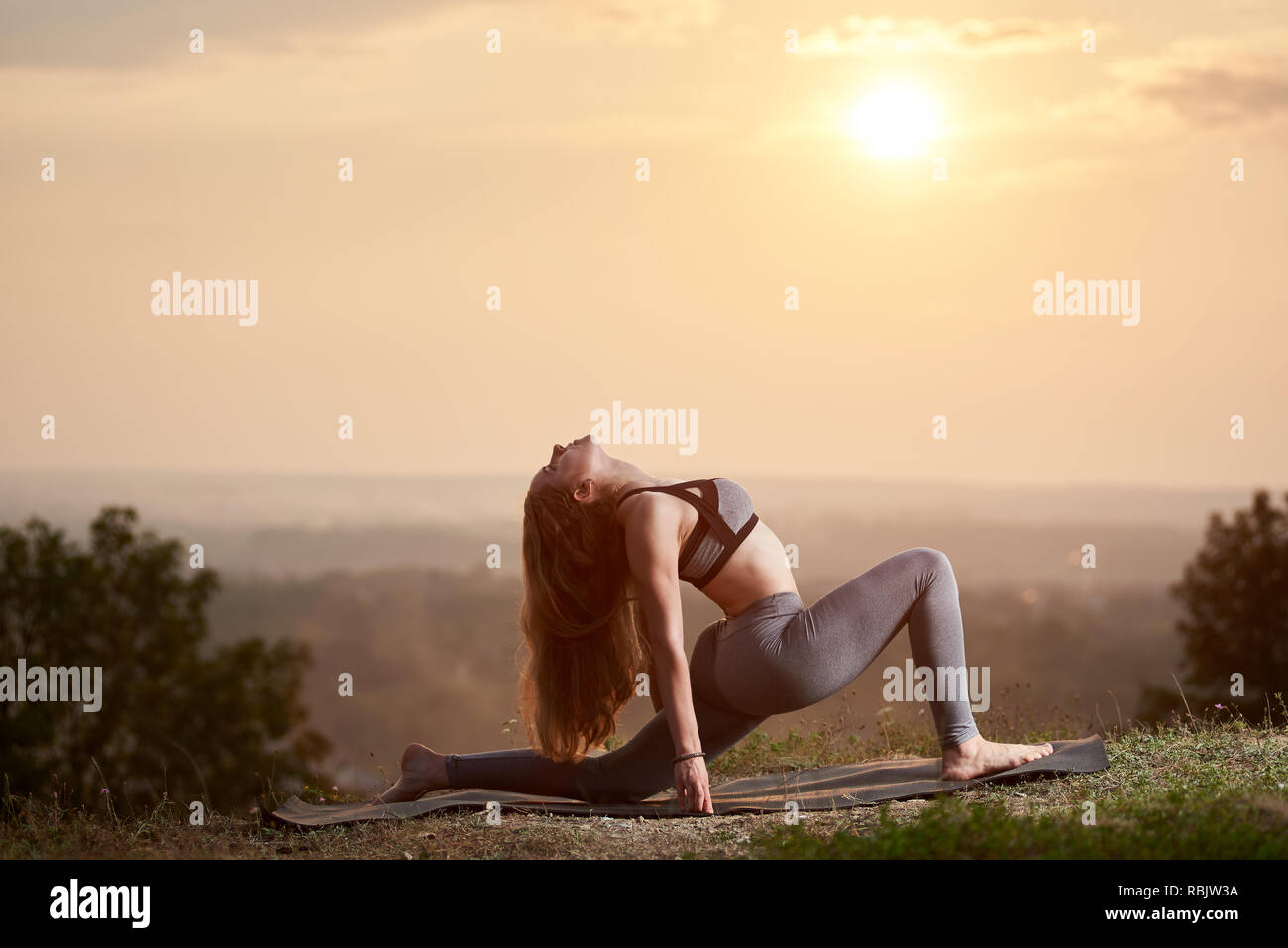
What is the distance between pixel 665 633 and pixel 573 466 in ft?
2.77

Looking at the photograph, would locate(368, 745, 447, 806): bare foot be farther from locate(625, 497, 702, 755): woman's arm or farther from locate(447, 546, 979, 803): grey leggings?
locate(625, 497, 702, 755): woman's arm

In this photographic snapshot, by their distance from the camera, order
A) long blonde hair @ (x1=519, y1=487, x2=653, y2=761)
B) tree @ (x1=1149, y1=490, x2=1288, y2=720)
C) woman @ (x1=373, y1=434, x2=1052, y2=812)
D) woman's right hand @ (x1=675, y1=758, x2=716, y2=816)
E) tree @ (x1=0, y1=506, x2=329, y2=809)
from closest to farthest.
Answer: woman's right hand @ (x1=675, y1=758, x2=716, y2=816) < woman @ (x1=373, y1=434, x2=1052, y2=812) < long blonde hair @ (x1=519, y1=487, x2=653, y2=761) < tree @ (x1=1149, y1=490, x2=1288, y2=720) < tree @ (x1=0, y1=506, x2=329, y2=809)

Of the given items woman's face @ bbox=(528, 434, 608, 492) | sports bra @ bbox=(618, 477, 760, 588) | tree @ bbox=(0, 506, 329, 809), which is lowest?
tree @ bbox=(0, 506, 329, 809)

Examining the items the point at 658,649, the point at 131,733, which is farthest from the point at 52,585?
the point at 658,649

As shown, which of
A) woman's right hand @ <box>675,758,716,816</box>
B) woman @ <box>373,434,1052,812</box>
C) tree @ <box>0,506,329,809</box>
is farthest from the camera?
tree @ <box>0,506,329,809</box>

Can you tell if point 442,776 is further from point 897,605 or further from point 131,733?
point 131,733

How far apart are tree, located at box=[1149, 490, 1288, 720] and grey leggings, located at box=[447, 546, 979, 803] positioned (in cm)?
1099

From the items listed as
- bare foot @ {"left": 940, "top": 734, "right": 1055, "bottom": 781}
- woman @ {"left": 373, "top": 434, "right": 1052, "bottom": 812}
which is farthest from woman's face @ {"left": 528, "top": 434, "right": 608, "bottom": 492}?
bare foot @ {"left": 940, "top": 734, "right": 1055, "bottom": 781}

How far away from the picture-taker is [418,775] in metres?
5.47

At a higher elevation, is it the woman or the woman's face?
the woman's face

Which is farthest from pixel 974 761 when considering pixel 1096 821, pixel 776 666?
pixel 776 666

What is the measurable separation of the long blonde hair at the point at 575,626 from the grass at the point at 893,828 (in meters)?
0.42

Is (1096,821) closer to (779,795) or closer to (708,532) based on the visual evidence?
(779,795)

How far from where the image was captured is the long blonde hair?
517cm
